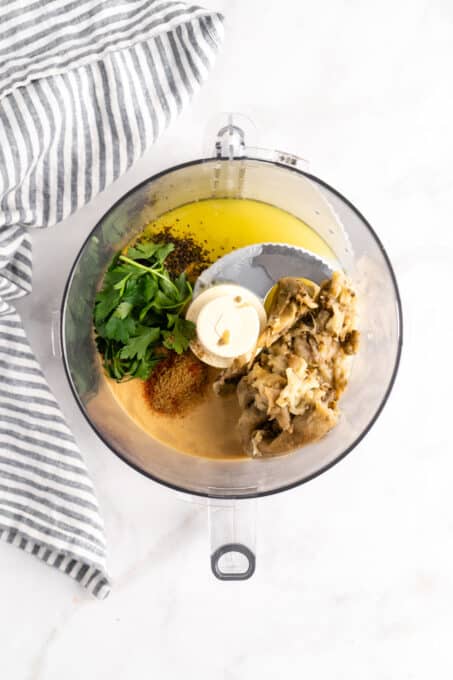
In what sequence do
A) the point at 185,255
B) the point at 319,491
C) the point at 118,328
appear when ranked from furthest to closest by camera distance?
the point at 319,491, the point at 185,255, the point at 118,328

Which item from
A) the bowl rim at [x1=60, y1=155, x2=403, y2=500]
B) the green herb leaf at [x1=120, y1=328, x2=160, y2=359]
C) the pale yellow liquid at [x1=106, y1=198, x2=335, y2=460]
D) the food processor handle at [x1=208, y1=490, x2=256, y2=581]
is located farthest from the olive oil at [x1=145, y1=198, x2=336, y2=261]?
the food processor handle at [x1=208, y1=490, x2=256, y2=581]

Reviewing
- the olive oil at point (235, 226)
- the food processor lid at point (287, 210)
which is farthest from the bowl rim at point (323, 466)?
the olive oil at point (235, 226)

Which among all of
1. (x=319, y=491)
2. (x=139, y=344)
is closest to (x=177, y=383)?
(x=139, y=344)

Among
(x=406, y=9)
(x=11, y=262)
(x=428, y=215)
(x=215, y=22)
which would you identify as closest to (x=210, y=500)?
(x=11, y=262)

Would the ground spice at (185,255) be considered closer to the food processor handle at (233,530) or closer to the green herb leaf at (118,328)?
the green herb leaf at (118,328)

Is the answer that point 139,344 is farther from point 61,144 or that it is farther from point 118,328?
point 61,144

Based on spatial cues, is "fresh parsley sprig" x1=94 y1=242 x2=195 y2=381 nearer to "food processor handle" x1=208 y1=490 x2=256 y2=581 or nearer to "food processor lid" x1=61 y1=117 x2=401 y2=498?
"food processor lid" x1=61 y1=117 x2=401 y2=498
